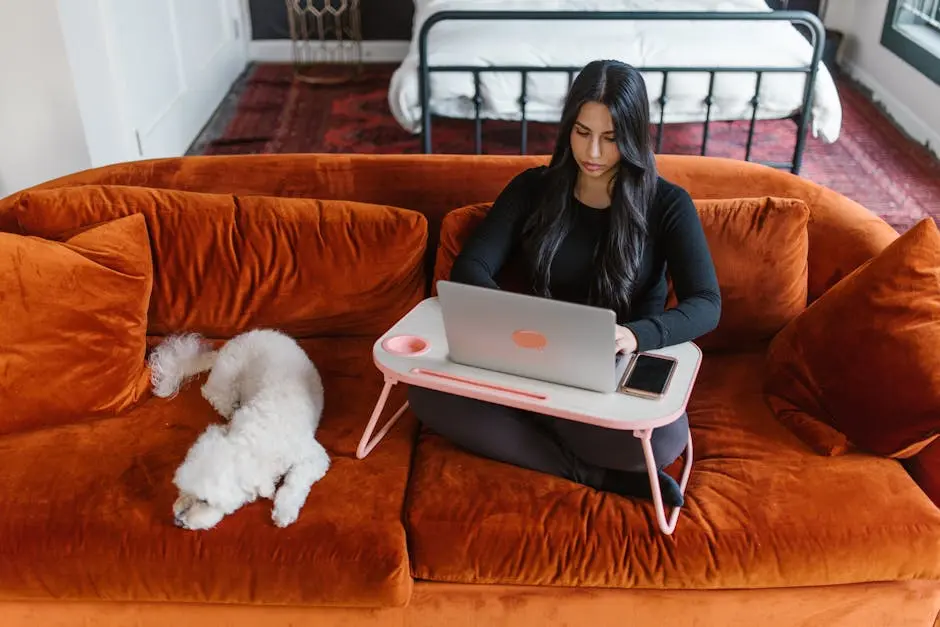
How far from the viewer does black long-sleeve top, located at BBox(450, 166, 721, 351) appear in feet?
5.55

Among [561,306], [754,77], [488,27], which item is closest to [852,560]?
[561,306]

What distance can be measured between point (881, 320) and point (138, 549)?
1440 mm

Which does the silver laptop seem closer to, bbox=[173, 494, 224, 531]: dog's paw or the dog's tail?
bbox=[173, 494, 224, 531]: dog's paw

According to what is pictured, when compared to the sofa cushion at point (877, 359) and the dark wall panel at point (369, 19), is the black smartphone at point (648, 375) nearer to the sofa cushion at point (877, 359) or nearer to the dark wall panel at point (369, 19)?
the sofa cushion at point (877, 359)

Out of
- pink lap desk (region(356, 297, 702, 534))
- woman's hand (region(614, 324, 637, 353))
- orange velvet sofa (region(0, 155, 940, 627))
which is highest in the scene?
woman's hand (region(614, 324, 637, 353))

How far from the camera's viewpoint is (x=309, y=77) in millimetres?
5027

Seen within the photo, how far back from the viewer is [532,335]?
1.50 meters

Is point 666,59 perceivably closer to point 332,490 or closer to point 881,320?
point 881,320

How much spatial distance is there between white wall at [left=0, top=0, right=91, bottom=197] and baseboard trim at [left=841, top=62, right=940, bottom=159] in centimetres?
363

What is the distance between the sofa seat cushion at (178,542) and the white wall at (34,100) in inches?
54.7

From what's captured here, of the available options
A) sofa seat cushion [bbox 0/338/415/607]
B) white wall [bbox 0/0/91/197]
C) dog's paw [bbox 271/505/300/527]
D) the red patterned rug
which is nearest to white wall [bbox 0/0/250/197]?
white wall [bbox 0/0/91/197]

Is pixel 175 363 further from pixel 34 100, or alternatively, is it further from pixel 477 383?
pixel 34 100

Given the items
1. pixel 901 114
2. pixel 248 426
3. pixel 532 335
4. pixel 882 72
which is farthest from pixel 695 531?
pixel 882 72

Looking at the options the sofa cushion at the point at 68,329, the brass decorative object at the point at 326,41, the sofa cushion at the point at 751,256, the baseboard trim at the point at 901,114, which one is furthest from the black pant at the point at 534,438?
the brass decorative object at the point at 326,41
